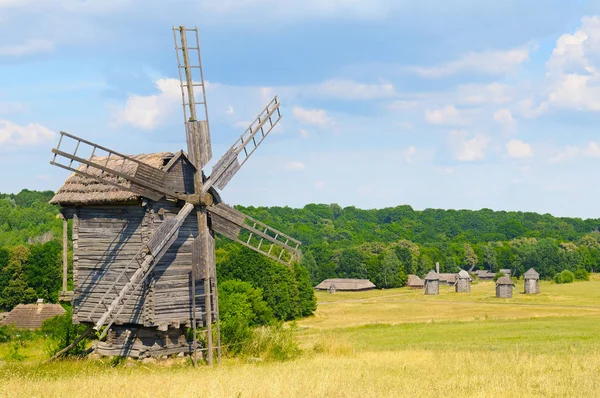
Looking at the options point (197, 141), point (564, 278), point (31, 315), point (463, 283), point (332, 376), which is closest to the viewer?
point (332, 376)

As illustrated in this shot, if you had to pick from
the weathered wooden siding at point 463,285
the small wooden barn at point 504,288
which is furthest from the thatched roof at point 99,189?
the weathered wooden siding at point 463,285

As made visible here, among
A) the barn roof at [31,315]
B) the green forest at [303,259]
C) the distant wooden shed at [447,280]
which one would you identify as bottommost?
the distant wooden shed at [447,280]

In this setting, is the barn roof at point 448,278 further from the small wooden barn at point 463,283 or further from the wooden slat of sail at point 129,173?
the wooden slat of sail at point 129,173

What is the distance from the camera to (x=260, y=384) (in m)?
14.7

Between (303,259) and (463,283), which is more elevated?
(303,259)

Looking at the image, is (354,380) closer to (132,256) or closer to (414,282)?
(132,256)

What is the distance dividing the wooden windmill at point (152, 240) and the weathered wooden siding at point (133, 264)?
0.09ft

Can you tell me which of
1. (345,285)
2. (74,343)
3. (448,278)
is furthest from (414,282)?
(74,343)

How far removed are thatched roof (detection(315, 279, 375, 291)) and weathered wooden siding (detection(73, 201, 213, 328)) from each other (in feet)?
327

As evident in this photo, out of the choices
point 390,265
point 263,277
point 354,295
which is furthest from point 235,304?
point 390,265

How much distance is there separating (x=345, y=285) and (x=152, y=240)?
103 metres

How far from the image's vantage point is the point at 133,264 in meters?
20.8

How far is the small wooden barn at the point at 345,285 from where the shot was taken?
121m

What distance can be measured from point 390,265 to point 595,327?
81.1m
